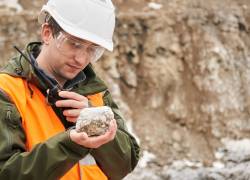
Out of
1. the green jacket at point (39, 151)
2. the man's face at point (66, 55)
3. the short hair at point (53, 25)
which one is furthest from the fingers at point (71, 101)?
the short hair at point (53, 25)

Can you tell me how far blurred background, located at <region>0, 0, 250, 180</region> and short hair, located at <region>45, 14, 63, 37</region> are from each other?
7.17 metres

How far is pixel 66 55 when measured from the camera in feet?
8.52

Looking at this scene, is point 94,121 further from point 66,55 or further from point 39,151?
point 66,55

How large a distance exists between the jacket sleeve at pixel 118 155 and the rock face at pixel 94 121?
21 cm

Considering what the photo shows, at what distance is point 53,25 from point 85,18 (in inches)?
6.2

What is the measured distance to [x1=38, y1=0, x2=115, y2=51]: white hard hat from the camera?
2.59 meters

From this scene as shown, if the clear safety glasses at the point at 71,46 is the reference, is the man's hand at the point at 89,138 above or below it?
below

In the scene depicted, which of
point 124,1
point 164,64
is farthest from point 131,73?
point 124,1

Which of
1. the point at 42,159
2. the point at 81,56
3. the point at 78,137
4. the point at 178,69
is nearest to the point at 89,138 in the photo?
the point at 78,137

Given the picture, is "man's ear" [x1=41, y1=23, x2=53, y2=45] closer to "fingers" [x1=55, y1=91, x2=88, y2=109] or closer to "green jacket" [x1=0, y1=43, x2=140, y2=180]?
"green jacket" [x1=0, y1=43, x2=140, y2=180]

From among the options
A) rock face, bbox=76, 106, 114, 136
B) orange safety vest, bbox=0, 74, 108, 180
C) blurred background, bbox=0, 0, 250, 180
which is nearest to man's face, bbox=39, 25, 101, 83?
orange safety vest, bbox=0, 74, 108, 180

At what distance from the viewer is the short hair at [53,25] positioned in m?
2.63

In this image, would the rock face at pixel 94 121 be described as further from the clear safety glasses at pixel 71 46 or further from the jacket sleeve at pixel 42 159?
the clear safety glasses at pixel 71 46

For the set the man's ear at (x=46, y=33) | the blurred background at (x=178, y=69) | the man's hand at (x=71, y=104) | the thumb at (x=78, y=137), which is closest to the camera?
the thumb at (x=78, y=137)
